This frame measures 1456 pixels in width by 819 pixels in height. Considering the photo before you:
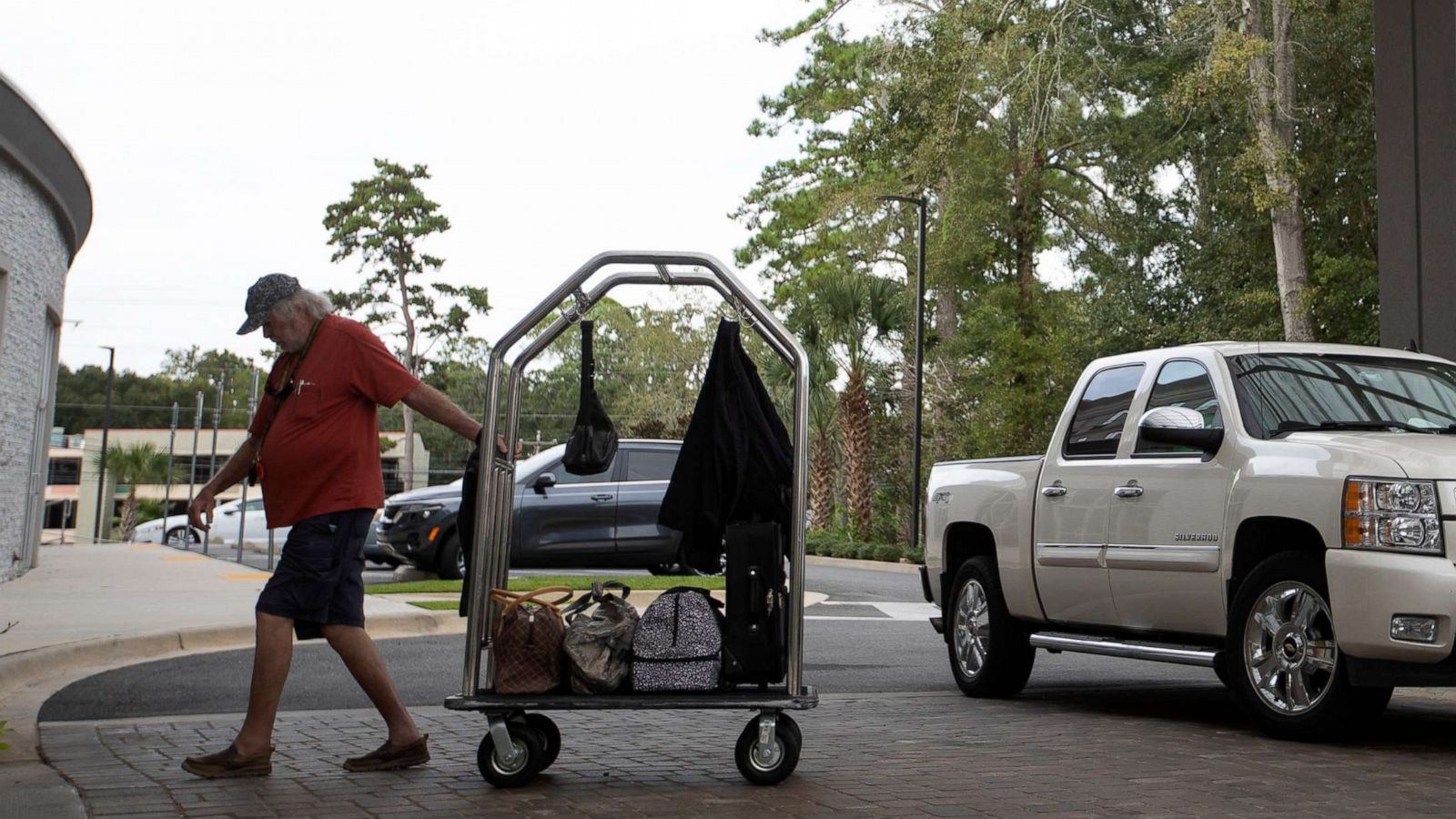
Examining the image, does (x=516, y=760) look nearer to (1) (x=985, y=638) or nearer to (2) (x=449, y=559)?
(1) (x=985, y=638)

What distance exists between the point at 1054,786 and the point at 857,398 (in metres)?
31.2

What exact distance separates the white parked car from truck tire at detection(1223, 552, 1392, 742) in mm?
31795

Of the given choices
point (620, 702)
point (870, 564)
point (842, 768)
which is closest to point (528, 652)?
point (620, 702)

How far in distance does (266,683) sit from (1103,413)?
196 inches

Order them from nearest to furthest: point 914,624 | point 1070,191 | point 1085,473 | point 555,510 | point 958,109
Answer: point 1085,473
point 914,624
point 555,510
point 958,109
point 1070,191

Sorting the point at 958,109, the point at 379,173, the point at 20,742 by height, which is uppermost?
the point at 379,173

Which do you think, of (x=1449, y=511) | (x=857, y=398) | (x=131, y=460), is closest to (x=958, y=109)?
(x=857, y=398)

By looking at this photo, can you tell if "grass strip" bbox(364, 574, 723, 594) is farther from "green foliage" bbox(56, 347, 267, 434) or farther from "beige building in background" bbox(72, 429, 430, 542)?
"green foliage" bbox(56, 347, 267, 434)

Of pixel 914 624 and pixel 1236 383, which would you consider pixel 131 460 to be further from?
pixel 1236 383

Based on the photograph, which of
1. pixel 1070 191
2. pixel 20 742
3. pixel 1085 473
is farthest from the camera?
pixel 1070 191

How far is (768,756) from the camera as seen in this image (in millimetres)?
6070

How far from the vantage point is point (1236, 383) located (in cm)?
817

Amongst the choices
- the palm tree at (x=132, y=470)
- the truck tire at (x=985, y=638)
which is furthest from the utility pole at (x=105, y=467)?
the truck tire at (x=985, y=638)

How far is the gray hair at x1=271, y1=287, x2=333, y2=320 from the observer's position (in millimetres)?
6559
